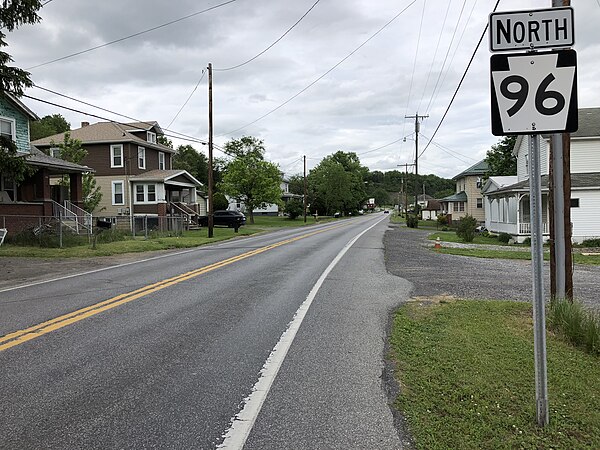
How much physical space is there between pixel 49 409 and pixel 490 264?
14.0 metres

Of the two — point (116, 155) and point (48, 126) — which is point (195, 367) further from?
point (48, 126)

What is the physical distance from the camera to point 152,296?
9492 mm

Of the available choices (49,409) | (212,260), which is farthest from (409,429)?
(212,260)

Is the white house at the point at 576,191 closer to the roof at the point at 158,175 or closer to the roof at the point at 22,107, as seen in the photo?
the roof at the point at 158,175

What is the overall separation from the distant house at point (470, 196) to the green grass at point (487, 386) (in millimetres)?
48744

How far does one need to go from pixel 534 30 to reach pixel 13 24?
15.2 metres

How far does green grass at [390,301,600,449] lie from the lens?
371cm

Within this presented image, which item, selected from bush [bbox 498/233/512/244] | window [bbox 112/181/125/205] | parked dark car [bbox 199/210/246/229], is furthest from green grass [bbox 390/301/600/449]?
parked dark car [bbox 199/210/246/229]

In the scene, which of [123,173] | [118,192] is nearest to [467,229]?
[123,173]

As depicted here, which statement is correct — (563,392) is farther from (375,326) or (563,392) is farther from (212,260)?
(212,260)

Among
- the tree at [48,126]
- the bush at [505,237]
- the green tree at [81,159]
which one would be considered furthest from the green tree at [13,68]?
the tree at [48,126]

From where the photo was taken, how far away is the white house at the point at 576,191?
27.0m

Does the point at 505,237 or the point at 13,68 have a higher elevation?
the point at 13,68

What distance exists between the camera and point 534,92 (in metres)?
3.88
